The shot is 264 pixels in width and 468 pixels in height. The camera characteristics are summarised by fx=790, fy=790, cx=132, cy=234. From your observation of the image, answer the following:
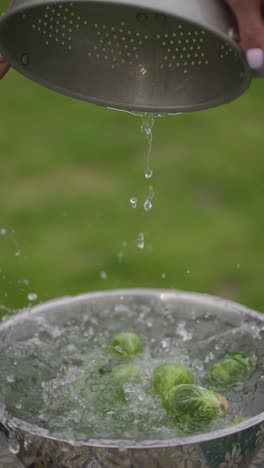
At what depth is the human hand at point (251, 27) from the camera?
4.84ft

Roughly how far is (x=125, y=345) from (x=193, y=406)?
40cm

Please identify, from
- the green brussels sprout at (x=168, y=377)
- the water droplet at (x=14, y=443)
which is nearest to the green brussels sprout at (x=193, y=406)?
the green brussels sprout at (x=168, y=377)

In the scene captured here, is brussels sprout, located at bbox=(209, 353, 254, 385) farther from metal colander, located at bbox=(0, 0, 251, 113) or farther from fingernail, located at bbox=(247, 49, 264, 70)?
fingernail, located at bbox=(247, 49, 264, 70)

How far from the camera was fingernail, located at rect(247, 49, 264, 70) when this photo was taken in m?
1.50

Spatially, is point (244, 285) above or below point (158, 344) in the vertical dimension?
below

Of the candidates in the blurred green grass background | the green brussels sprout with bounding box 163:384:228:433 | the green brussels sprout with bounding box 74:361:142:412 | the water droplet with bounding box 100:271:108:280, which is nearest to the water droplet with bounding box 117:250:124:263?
the blurred green grass background

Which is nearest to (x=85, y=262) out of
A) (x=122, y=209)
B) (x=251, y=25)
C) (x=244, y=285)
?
(x=122, y=209)

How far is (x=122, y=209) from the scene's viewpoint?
175 inches

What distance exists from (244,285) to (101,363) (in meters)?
1.71

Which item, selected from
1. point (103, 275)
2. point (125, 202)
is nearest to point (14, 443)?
point (103, 275)

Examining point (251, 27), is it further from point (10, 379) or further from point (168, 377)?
point (10, 379)

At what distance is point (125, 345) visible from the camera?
2289 mm

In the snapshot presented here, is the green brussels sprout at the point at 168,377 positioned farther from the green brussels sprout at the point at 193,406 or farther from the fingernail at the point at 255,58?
the fingernail at the point at 255,58

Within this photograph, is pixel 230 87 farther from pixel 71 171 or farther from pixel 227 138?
pixel 227 138
